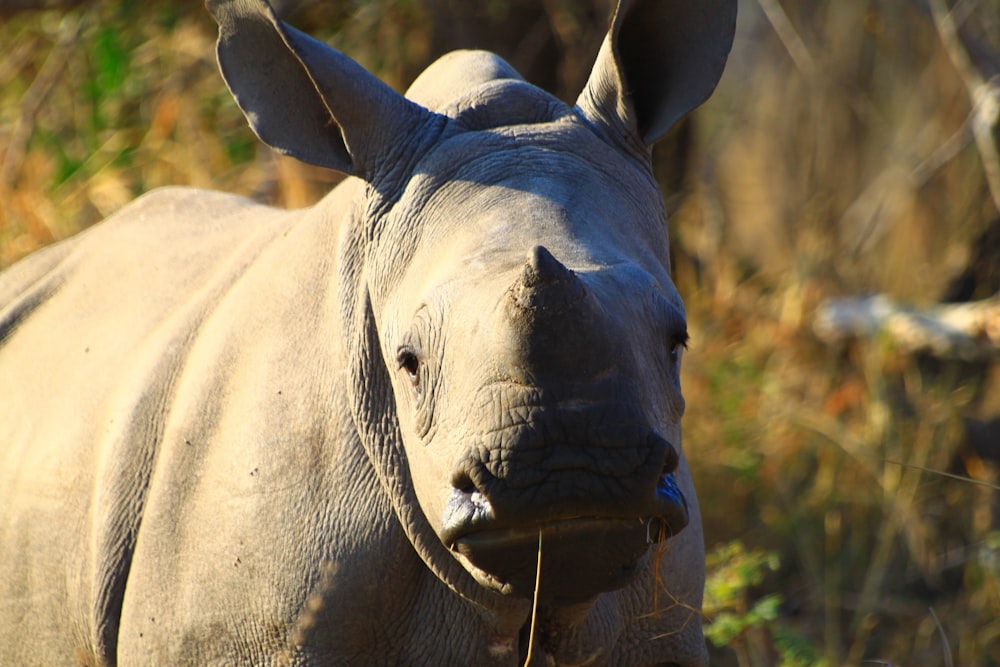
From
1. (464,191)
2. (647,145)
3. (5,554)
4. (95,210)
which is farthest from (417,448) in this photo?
(95,210)

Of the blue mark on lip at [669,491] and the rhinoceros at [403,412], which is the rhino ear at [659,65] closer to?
the rhinoceros at [403,412]

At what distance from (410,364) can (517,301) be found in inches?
18.8

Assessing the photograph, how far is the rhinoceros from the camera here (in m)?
2.29

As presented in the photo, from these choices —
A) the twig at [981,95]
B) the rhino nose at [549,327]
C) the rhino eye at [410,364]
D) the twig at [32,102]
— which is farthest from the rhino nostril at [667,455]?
the twig at [32,102]

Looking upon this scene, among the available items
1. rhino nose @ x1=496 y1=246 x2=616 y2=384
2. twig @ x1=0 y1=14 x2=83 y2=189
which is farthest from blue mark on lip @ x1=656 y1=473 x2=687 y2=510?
twig @ x1=0 y1=14 x2=83 y2=189

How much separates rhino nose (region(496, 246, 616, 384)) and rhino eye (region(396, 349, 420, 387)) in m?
0.39

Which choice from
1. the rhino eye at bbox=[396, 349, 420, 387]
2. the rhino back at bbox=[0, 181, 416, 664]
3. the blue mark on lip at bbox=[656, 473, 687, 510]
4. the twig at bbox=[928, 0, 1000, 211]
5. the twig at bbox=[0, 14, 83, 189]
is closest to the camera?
the blue mark on lip at bbox=[656, 473, 687, 510]

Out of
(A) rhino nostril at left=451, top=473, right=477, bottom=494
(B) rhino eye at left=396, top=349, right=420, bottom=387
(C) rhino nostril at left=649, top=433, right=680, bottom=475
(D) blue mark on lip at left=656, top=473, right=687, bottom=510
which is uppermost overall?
(B) rhino eye at left=396, top=349, right=420, bottom=387

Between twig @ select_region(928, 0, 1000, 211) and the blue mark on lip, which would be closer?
the blue mark on lip

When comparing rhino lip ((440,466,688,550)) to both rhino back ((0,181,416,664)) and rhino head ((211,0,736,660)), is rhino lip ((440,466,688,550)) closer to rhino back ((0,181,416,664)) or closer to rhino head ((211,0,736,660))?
rhino head ((211,0,736,660))

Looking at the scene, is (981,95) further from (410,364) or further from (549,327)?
(549,327)

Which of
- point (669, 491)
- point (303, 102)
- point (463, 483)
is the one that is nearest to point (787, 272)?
point (303, 102)

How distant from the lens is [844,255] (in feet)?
25.9

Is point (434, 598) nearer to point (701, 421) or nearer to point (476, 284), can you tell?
point (476, 284)
